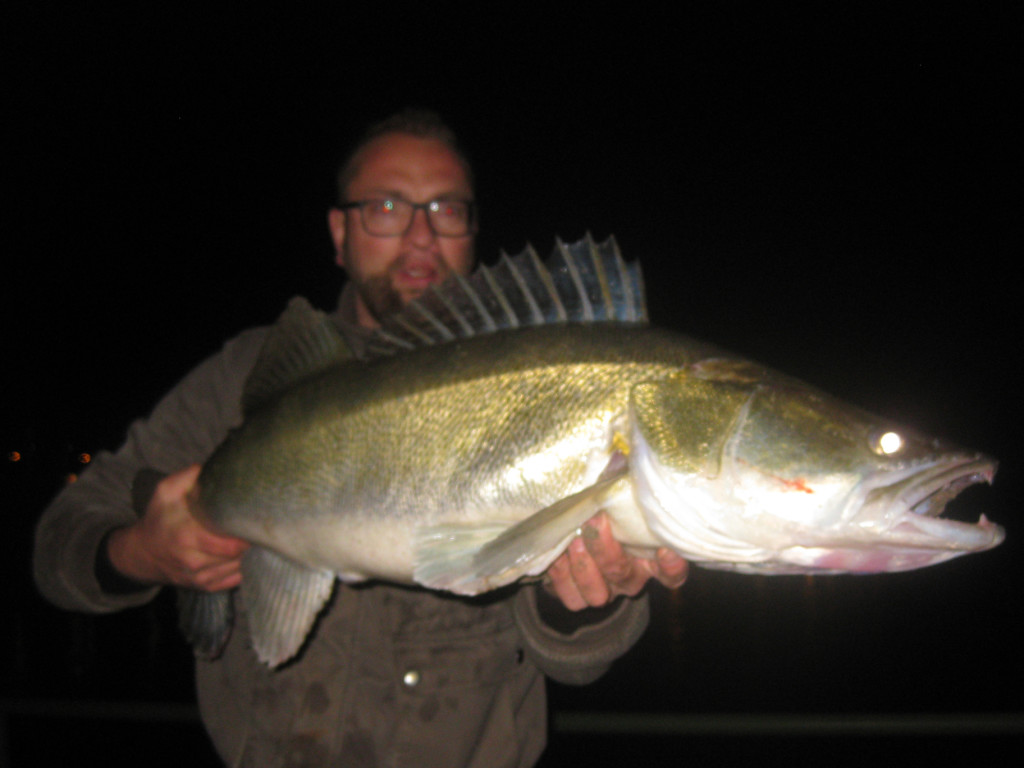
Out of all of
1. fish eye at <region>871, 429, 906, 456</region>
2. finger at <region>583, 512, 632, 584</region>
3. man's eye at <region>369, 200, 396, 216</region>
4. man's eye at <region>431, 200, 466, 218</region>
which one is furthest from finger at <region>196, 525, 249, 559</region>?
fish eye at <region>871, 429, 906, 456</region>

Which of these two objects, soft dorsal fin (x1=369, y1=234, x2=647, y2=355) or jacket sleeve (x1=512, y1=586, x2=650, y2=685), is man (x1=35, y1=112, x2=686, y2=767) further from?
soft dorsal fin (x1=369, y1=234, x2=647, y2=355)

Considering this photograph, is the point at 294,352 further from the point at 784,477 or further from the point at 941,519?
the point at 941,519

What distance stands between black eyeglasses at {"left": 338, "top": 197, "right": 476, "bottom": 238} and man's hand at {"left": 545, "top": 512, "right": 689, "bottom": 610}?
5.18 ft

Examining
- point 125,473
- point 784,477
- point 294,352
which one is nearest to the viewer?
point 784,477

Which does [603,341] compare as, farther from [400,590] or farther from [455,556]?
[400,590]

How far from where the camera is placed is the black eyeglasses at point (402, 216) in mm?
2814

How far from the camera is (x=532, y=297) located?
190 cm

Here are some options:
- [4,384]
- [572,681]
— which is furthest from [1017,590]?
[4,384]

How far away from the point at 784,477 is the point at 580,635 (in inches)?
45.3

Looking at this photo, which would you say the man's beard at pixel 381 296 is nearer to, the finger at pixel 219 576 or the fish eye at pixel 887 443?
Result: the finger at pixel 219 576

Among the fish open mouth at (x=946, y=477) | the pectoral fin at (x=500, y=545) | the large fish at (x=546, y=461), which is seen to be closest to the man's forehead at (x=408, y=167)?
the large fish at (x=546, y=461)

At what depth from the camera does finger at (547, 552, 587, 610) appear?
Result: 1955 mm

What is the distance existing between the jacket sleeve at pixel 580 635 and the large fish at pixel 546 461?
28.7 inches

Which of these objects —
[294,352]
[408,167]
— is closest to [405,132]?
[408,167]
